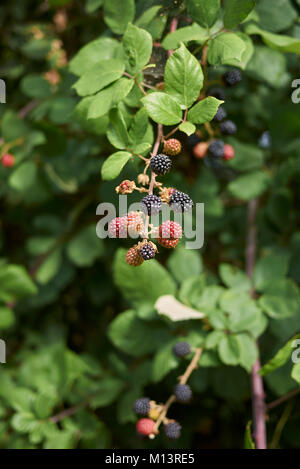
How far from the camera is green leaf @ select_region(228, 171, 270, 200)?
3.82 ft

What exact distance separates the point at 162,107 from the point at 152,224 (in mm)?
162

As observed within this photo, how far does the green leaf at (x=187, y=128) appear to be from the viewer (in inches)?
22.6

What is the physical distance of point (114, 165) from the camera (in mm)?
609

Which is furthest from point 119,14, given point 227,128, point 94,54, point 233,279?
point 233,279

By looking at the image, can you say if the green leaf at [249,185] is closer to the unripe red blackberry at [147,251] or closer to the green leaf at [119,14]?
the green leaf at [119,14]

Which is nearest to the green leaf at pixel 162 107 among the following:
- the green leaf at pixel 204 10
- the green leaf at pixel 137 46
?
the green leaf at pixel 137 46

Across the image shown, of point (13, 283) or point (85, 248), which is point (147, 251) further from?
point (85, 248)

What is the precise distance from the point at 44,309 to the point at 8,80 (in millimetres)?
836

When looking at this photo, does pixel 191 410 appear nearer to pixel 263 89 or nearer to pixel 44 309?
pixel 44 309

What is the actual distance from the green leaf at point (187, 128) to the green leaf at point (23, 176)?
25.6 inches

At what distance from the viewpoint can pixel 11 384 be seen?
1.21m
